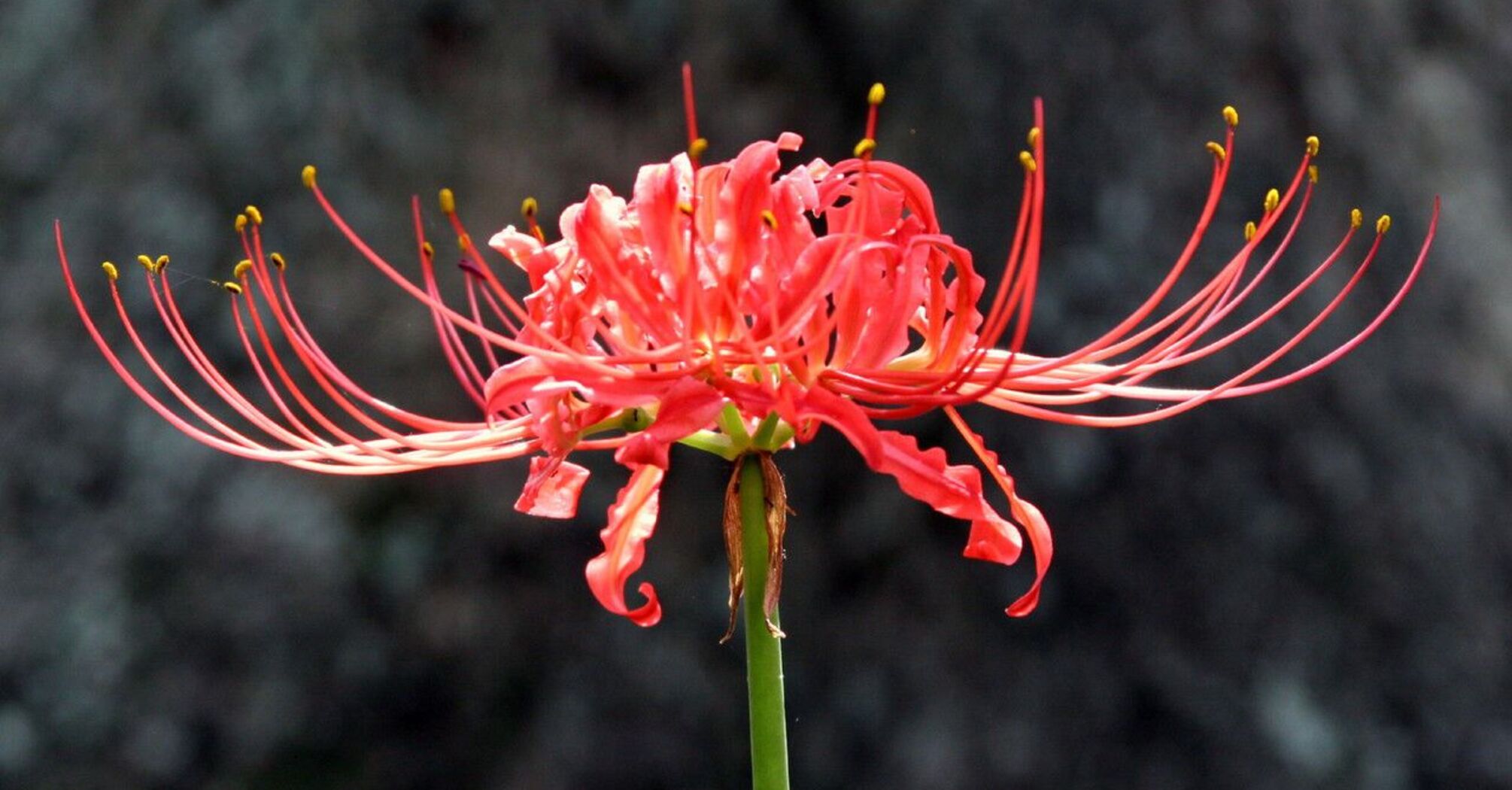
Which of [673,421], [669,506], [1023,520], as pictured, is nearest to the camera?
[673,421]

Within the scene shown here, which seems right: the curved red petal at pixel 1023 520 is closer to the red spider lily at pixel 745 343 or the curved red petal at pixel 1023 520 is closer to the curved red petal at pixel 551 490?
the red spider lily at pixel 745 343

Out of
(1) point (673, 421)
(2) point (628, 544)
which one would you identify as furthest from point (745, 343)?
(2) point (628, 544)

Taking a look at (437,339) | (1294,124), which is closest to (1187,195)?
(1294,124)

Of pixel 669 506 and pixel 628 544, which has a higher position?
pixel 669 506

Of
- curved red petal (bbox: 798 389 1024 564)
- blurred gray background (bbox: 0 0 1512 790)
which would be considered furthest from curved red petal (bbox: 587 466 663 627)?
blurred gray background (bbox: 0 0 1512 790)

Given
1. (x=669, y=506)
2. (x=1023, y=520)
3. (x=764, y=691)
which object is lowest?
(x=764, y=691)

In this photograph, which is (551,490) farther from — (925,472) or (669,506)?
(669,506)

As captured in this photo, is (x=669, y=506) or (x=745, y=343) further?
(x=669, y=506)
